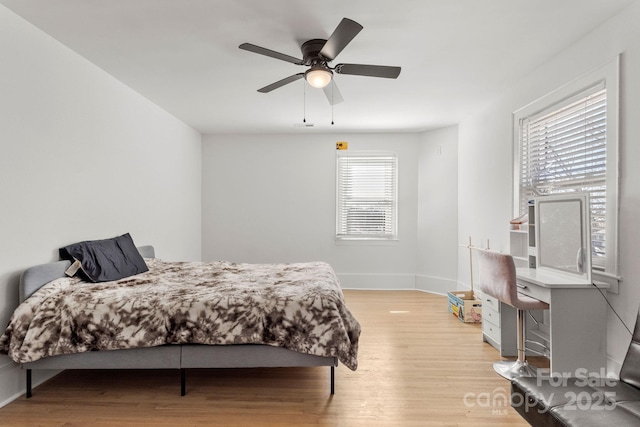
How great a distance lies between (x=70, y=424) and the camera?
7.06ft

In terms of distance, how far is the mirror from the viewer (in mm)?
2541

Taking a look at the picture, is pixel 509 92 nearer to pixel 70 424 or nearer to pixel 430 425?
pixel 430 425

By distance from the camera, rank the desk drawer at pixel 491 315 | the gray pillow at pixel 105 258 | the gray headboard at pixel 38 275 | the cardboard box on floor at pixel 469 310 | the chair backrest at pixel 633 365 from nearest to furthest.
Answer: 1. the chair backrest at pixel 633 365
2. the gray headboard at pixel 38 275
3. the gray pillow at pixel 105 258
4. the desk drawer at pixel 491 315
5. the cardboard box on floor at pixel 469 310

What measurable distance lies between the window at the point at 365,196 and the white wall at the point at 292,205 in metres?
0.13

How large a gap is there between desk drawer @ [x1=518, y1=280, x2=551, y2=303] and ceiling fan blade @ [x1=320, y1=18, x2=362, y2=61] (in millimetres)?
2176

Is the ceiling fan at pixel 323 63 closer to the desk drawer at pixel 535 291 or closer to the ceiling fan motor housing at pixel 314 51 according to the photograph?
the ceiling fan motor housing at pixel 314 51

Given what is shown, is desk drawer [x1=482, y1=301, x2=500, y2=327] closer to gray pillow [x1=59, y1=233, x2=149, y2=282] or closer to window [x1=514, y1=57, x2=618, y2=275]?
window [x1=514, y1=57, x2=618, y2=275]

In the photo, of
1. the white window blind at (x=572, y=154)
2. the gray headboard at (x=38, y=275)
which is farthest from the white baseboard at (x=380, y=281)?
the gray headboard at (x=38, y=275)

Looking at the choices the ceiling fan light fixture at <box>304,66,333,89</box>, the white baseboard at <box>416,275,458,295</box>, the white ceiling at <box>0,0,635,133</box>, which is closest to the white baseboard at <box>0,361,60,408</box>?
the white ceiling at <box>0,0,635,133</box>

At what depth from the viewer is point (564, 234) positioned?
108 inches

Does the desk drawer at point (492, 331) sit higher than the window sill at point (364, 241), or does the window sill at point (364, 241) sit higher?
the window sill at point (364, 241)

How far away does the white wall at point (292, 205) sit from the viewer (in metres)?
5.97

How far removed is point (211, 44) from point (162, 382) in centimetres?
264

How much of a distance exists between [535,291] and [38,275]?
3.59 m
